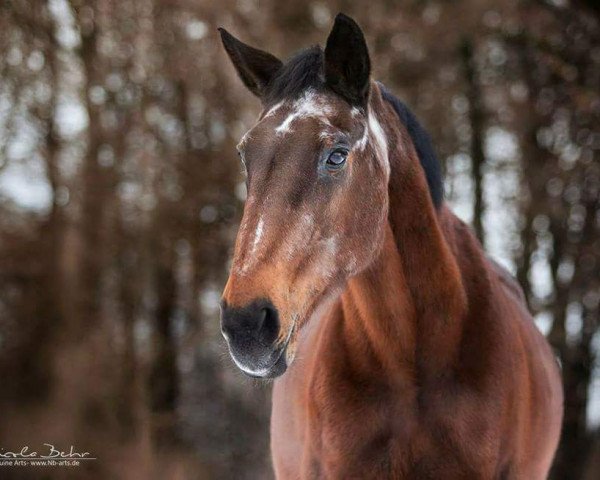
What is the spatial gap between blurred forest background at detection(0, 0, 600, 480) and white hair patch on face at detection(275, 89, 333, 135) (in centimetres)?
909

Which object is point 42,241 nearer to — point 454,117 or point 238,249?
point 454,117

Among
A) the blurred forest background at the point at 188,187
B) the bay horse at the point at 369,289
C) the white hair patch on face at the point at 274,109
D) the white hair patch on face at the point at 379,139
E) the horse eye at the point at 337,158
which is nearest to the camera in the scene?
the bay horse at the point at 369,289

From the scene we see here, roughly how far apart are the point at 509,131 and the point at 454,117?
1.01m

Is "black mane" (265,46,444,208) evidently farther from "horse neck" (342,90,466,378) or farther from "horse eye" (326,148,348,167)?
"horse eye" (326,148,348,167)

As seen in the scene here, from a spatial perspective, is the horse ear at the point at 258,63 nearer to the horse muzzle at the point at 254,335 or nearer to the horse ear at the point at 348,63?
the horse ear at the point at 348,63

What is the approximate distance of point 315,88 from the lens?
3.18 metres

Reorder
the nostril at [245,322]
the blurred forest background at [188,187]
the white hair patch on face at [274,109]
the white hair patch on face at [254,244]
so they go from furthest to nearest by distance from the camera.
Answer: the blurred forest background at [188,187], the white hair patch on face at [274,109], the white hair patch on face at [254,244], the nostril at [245,322]

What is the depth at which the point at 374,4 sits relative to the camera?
521 inches

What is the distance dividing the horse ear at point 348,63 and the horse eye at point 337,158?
0.31 m

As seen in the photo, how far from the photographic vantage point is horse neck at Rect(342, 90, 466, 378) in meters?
3.41

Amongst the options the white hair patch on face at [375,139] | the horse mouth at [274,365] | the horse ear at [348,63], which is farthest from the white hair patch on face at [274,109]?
the horse mouth at [274,365]

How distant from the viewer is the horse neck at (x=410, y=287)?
3.41 metres

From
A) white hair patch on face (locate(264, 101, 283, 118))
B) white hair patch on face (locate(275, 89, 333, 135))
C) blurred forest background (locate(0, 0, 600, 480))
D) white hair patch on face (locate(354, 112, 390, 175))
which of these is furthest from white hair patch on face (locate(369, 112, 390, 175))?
blurred forest background (locate(0, 0, 600, 480))

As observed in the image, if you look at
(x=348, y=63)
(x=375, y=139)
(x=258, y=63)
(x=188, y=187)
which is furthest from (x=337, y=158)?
(x=188, y=187)
